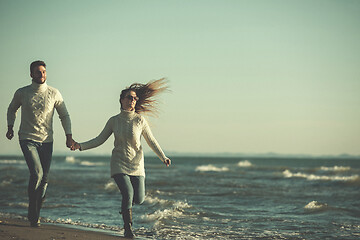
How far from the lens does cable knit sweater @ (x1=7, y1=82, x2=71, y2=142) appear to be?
5.55m

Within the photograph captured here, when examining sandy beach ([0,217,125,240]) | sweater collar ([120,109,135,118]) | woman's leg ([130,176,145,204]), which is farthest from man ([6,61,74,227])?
woman's leg ([130,176,145,204])

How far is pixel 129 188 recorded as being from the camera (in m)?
Result: 5.52

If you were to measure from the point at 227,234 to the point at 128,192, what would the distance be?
9.51 feet

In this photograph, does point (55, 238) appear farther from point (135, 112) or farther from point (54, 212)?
point (54, 212)

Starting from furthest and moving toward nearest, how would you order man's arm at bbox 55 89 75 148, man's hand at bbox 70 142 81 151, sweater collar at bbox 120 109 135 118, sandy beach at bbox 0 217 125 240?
man's arm at bbox 55 89 75 148, sweater collar at bbox 120 109 135 118, man's hand at bbox 70 142 81 151, sandy beach at bbox 0 217 125 240

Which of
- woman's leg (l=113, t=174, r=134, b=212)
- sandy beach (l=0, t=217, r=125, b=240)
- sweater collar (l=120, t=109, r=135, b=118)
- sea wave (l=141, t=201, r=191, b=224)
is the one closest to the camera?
sandy beach (l=0, t=217, r=125, b=240)

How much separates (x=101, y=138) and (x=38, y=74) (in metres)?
1.15

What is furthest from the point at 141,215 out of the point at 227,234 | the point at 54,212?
the point at 227,234

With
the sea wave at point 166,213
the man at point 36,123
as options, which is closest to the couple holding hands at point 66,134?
the man at point 36,123

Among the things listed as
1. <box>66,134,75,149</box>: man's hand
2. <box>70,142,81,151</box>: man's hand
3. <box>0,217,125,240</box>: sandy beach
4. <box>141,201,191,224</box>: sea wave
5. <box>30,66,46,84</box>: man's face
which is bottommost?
<box>141,201,191,224</box>: sea wave

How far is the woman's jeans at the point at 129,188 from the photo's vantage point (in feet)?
18.0

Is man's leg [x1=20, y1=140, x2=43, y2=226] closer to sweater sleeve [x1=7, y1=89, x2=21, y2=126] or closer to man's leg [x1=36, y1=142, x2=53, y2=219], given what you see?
man's leg [x1=36, y1=142, x2=53, y2=219]

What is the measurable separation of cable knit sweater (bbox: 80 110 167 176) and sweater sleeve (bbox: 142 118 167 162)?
0.03 m

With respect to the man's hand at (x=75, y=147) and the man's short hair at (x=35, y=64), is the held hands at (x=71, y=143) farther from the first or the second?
the man's short hair at (x=35, y=64)
